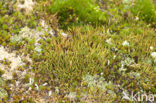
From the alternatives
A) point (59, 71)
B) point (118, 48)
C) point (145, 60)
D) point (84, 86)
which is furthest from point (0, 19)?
point (145, 60)

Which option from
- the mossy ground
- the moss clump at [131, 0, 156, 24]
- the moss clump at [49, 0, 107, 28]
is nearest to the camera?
A: the mossy ground

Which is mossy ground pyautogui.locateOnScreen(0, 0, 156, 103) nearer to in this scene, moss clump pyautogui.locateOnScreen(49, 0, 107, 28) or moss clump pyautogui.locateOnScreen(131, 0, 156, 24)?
moss clump pyautogui.locateOnScreen(49, 0, 107, 28)

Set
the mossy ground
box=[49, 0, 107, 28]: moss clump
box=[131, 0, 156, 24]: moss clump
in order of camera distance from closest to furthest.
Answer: the mossy ground → box=[49, 0, 107, 28]: moss clump → box=[131, 0, 156, 24]: moss clump

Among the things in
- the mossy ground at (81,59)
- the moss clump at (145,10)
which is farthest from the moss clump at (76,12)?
the moss clump at (145,10)

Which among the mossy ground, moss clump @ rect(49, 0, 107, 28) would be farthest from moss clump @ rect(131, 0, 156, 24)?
moss clump @ rect(49, 0, 107, 28)

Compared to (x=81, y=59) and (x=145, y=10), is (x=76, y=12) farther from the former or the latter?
(x=145, y=10)

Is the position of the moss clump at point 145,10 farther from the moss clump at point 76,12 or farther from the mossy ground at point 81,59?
the moss clump at point 76,12

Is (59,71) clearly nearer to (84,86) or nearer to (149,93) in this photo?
(84,86)

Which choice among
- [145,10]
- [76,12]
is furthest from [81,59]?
[145,10]

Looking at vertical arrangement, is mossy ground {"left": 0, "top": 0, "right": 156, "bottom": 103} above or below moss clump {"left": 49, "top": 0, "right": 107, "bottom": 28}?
below
